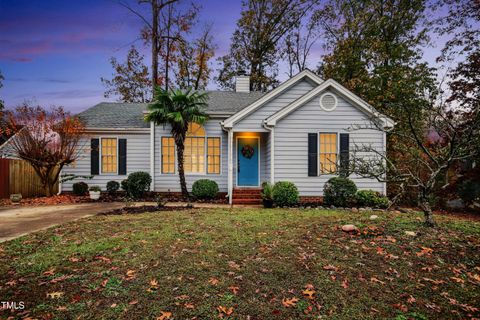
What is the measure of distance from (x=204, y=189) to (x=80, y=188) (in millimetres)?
5922

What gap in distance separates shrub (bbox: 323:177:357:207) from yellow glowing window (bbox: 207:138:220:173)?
17.3ft

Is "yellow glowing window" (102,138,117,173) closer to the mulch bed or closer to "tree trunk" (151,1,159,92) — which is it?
the mulch bed

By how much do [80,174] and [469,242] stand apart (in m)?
14.3

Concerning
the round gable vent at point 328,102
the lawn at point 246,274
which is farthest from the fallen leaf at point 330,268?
the round gable vent at point 328,102

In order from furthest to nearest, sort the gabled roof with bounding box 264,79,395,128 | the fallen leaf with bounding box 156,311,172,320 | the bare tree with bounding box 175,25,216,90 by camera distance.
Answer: the bare tree with bounding box 175,25,216,90, the gabled roof with bounding box 264,79,395,128, the fallen leaf with bounding box 156,311,172,320

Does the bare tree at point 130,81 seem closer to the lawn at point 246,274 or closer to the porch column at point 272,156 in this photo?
the porch column at point 272,156

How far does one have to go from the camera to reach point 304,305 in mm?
3191

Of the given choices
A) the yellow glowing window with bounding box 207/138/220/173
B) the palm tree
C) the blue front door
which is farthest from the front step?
the palm tree

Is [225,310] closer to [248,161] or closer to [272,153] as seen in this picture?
[272,153]

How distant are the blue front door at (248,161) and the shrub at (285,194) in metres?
2.83

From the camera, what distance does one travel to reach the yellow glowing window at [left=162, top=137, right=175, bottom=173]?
1308 cm

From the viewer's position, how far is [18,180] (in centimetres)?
1356

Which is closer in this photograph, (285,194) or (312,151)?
(285,194)

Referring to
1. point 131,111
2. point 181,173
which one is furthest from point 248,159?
point 131,111
